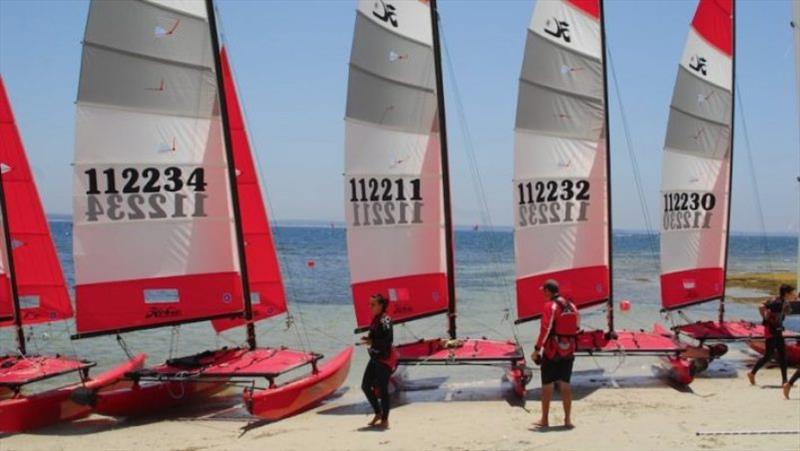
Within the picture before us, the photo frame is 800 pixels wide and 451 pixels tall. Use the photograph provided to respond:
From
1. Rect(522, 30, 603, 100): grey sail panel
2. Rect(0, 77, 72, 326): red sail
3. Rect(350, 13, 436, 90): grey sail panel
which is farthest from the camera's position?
Rect(522, 30, 603, 100): grey sail panel

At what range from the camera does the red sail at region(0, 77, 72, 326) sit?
39.0ft

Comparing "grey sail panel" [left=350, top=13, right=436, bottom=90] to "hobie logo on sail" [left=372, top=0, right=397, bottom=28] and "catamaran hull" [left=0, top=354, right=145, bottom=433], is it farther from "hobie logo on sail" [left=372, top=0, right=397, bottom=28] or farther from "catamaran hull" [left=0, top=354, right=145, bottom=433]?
"catamaran hull" [left=0, top=354, right=145, bottom=433]

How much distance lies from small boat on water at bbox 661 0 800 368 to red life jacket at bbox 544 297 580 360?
5.97 metres

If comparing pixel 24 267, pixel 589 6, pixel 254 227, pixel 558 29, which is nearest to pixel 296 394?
pixel 254 227

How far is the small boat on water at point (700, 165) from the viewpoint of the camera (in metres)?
14.0

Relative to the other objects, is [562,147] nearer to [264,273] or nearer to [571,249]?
[571,249]

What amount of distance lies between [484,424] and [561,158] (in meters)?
4.84

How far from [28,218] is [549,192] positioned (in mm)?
7801

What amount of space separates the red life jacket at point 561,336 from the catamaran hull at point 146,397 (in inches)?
169

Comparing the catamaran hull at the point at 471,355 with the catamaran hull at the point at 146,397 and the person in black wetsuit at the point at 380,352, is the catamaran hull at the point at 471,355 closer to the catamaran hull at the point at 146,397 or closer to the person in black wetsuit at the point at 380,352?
the person in black wetsuit at the point at 380,352

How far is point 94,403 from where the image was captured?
9977mm

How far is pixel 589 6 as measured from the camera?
1270cm

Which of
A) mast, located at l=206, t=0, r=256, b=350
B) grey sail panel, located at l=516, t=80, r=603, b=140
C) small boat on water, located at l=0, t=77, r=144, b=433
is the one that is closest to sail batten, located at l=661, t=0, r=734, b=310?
grey sail panel, located at l=516, t=80, r=603, b=140

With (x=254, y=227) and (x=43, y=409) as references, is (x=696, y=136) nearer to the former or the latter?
(x=254, y=227)
